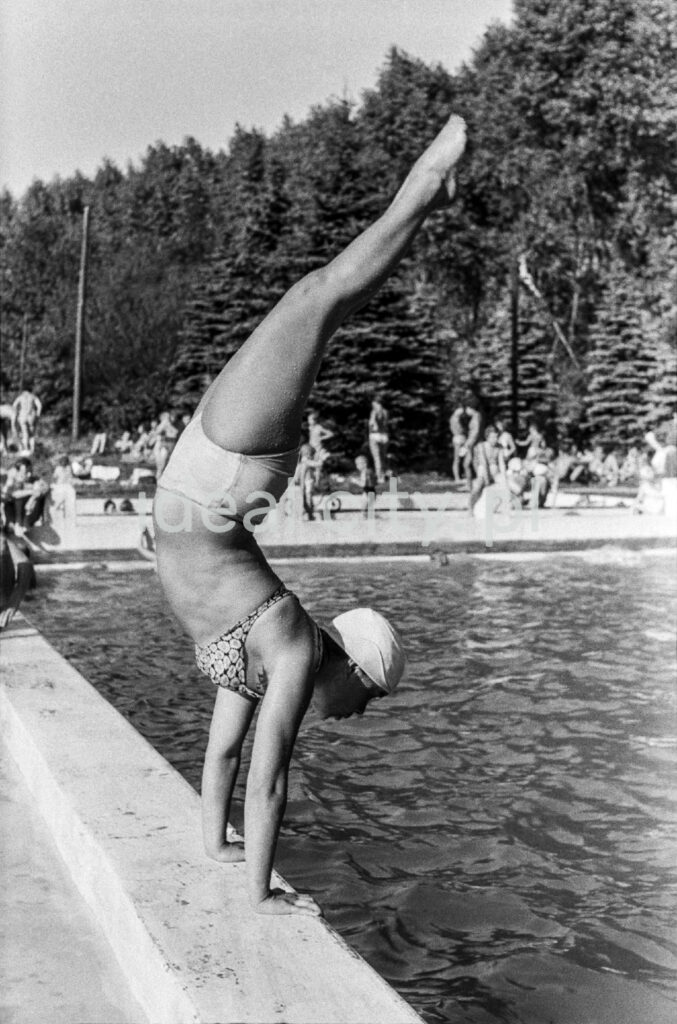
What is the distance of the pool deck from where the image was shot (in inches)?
561

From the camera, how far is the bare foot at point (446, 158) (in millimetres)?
3186

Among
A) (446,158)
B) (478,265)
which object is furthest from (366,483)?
(478,265)

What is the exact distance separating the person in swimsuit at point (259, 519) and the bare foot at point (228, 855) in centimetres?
32

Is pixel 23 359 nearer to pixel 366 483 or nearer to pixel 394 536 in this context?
pixel 366 483

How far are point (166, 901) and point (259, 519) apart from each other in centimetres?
95

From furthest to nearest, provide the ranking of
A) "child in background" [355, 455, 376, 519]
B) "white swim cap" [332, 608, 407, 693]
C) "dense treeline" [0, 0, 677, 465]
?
"dense treeline" [0, 0, 677, 465]
"child in background" [355, 455, 376, 519]
"white swim cap" [332, 608, 407, 693]

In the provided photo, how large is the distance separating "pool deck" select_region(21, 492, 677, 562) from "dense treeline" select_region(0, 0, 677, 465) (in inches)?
918

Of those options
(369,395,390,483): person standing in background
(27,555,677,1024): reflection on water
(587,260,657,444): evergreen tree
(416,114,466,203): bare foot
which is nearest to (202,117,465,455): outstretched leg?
(416,114,466,203): bare foot

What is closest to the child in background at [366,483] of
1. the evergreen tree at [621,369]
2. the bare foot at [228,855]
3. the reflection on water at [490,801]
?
the reflection on water at [490,801]

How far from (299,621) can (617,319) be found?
42858 mm

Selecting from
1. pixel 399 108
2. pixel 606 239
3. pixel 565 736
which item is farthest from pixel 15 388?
pixel 565 736

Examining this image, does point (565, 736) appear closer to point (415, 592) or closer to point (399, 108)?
point (415, 592)

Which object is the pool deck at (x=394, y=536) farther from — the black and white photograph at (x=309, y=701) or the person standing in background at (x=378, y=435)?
the person standing in background at (x=378, y=435)

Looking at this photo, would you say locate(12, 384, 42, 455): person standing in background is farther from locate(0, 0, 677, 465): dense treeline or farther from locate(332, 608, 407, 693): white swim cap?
locate(332, 608, 407, 693): white swim cap
